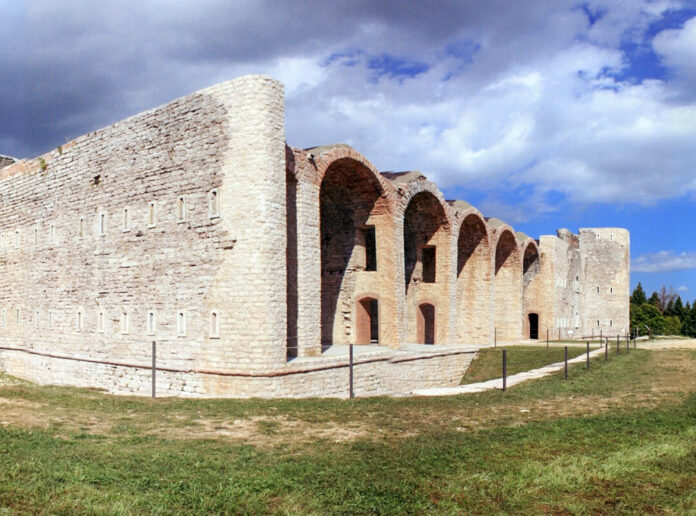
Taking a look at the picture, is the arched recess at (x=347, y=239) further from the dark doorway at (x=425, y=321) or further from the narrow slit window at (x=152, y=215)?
the narrow slit window at (x=152, y=215)

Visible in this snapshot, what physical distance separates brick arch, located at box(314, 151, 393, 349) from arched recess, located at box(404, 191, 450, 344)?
3479 mm

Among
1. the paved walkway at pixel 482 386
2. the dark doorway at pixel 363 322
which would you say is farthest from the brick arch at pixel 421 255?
the paved walkway at pixel 482 386

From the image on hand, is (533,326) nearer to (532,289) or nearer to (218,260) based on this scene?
(532,289)

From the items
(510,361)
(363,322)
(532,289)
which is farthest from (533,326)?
(363,322)

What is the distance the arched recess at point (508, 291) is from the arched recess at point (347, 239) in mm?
14034

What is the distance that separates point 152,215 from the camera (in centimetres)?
1634

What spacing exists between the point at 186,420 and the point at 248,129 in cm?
743

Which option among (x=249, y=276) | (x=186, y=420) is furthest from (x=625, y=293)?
(x=186, y=420)

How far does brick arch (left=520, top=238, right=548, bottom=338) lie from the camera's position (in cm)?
3972

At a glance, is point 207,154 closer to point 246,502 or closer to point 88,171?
point 88,171

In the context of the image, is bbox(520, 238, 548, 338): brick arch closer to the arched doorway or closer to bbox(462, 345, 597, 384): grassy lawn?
the arched doorway

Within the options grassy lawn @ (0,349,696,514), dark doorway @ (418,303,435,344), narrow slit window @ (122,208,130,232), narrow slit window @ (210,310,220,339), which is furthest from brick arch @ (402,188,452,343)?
grassy lawn @ (0,349,696,514)

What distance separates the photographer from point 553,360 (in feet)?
71.7

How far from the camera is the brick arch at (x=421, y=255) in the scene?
26.4m
